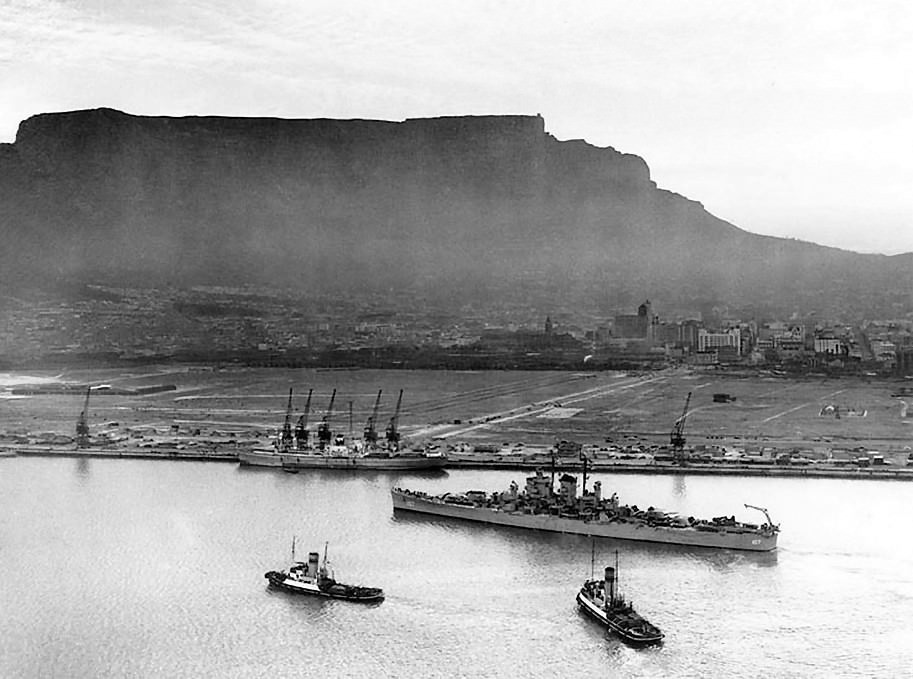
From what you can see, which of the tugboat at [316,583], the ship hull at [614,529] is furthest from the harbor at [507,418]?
the tugboat at [316,583]

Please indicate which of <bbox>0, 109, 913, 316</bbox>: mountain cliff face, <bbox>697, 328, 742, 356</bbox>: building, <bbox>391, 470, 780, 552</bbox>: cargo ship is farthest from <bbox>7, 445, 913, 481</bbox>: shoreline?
<bbox>0, 109, 913, 316</bbox>: mountain cliff face

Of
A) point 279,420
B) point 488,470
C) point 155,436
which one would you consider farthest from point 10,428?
point 488,470

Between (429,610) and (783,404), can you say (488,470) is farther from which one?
(783,404)

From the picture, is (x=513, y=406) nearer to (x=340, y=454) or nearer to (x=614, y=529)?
→ (x=340, y=454)

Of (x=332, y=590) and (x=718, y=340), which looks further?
(x=718, y=340)

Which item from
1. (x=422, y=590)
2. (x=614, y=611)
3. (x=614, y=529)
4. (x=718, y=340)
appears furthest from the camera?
(x=718, y=340)

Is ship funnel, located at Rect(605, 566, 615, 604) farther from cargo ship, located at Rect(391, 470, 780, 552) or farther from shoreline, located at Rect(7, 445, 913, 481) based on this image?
shoreline, located at Rect(7, 445, 913, 481)

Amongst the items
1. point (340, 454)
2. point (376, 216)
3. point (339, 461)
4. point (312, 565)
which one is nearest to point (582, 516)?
point (312, 565)
